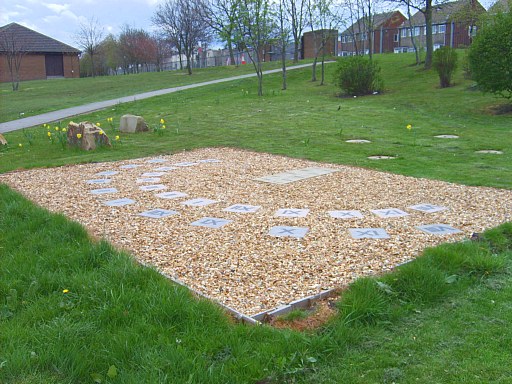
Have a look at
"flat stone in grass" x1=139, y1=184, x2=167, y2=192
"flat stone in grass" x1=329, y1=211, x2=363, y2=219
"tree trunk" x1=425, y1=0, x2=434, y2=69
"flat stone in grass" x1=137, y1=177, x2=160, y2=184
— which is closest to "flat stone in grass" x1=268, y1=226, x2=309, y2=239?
"flat stone in grass" x1=329, y1=211, x2=363, y2=219

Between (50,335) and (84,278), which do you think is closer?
(50,335)

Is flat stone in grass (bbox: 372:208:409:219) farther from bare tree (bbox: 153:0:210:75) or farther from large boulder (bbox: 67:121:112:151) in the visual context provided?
bare tree (bbox: 153:0:210:75)

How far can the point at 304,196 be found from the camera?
5.57 m

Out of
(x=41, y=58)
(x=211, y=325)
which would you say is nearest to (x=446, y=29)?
(x=41, y=58)

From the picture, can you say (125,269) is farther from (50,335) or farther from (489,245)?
(489,245)

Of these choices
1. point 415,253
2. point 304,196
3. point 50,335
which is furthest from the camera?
point 304,196

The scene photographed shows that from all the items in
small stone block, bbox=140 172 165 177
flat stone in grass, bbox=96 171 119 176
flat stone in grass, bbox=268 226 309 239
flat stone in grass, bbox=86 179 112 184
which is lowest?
flat stone in grass, bbox=268 226 309 239

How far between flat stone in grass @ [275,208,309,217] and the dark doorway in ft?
163

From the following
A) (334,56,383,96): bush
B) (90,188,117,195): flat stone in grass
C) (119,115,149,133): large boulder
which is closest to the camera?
(90,188,117,195): flat stone in grass

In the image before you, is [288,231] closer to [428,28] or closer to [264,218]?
[264,218]

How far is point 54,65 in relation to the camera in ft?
160

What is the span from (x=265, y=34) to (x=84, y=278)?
61.9ft

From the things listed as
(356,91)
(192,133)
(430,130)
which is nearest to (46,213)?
(192,133)

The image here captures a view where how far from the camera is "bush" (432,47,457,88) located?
17.4m
